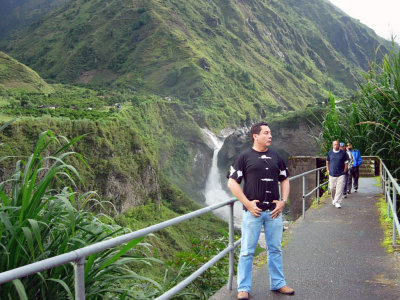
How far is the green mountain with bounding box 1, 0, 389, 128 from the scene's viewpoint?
130 meters

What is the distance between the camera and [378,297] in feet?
13.4

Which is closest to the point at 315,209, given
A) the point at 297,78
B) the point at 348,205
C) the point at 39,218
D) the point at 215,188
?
the point at 348,205

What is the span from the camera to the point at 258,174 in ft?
12.3

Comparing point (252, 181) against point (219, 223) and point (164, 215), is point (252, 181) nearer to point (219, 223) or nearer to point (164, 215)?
point (219, 223)

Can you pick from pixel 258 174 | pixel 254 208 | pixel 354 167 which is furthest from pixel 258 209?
pixel 354 167

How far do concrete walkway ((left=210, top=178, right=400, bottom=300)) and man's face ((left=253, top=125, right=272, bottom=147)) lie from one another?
1.41m

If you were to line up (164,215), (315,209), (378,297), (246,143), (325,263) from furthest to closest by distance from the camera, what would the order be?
1. (164,215)
2. (246,143)
3. (315,209)
4. (325,263)
5. (378,297)

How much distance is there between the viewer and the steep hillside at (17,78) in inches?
3839

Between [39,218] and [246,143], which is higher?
[39,218]

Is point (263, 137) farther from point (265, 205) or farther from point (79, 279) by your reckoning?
point (79, 279)

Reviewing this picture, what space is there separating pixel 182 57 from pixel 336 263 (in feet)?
441

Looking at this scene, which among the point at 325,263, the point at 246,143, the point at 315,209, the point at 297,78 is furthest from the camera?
the point at 297,78

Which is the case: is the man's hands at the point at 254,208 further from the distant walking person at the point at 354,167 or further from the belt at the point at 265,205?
the distant walking person at the point at 354,167

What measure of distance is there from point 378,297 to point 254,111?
131 meters
